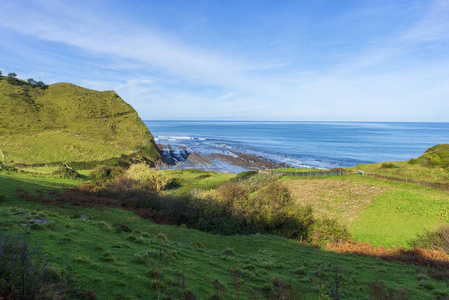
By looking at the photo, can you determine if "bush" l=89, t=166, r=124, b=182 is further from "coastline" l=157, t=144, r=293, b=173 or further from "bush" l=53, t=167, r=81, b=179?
"coastline" l=157, t=144, r=293, b=173

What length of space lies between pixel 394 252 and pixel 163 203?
23878 millimetres

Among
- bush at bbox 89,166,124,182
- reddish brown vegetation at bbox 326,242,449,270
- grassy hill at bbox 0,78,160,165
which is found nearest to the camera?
reddish brown vegetation at bbox 326,242,449,270

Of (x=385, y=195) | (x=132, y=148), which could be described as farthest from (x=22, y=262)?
(x=132, y=148)

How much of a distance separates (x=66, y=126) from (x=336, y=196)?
85.2 metres

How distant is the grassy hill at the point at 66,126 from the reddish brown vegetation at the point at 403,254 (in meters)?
64.9

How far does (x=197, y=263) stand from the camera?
11320 millimetres

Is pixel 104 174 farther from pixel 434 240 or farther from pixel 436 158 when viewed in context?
pixel 436 158

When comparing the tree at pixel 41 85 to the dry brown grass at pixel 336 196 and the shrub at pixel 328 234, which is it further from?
the shrub at pixel 328 234

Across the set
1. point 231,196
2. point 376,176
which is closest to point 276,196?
point 231,196

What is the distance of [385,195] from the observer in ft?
106

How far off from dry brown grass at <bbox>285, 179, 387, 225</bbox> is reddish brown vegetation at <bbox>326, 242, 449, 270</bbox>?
8.91 meters

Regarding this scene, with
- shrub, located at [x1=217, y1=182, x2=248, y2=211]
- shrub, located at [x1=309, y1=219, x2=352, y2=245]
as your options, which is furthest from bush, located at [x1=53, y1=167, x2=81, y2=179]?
shrub, located at [x1=309, y1=219, x2=352, y2=245]

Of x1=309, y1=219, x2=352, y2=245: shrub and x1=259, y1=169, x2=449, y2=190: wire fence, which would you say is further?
x1=259, y1=169, x2=449, y2=190: wire fence

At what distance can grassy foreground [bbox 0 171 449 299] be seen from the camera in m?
7.64
